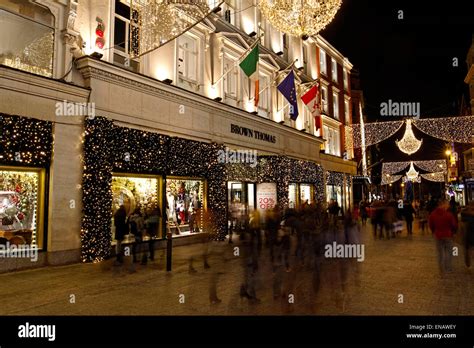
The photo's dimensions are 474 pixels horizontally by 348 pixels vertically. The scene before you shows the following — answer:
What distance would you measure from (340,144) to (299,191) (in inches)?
448

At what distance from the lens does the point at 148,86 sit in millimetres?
12992

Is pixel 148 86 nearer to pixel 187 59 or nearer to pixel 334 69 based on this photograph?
pixel 187 59

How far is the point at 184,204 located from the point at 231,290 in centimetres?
792

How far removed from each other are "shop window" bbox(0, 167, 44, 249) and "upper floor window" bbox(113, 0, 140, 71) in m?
4.99

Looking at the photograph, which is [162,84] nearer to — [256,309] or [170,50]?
[170,50]

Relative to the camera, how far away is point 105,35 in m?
12.1

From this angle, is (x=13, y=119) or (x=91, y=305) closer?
(x=91, y=305)

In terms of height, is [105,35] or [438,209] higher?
[105,35]

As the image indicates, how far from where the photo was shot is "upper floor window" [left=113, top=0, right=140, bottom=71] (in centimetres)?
1260

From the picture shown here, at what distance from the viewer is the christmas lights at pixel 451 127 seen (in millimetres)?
20281

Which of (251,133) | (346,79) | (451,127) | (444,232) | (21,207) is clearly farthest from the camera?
(346,79)

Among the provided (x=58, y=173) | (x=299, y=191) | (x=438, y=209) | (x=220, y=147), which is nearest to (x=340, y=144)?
(x=299, y=191)

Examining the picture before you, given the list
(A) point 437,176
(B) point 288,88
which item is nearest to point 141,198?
(B) point 288,88
